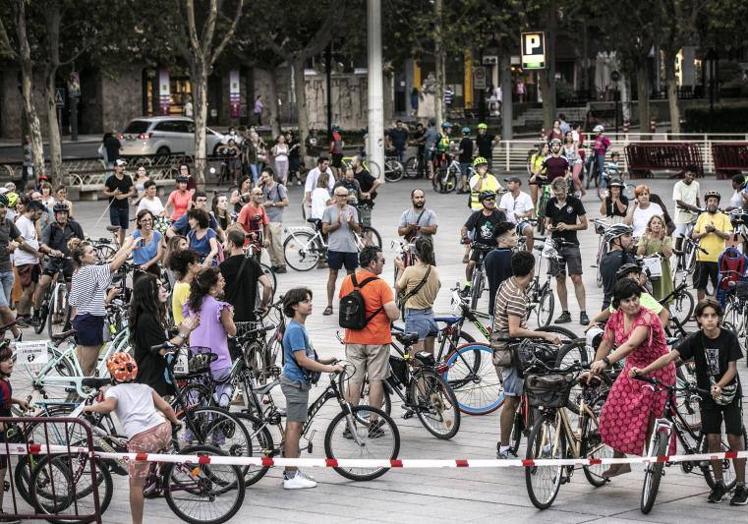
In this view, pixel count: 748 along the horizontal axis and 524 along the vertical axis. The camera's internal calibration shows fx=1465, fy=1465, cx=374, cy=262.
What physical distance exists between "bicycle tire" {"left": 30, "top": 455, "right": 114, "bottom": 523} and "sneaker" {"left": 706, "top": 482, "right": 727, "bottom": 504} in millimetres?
4430

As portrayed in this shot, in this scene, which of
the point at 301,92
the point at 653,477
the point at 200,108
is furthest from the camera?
the point at 301,92

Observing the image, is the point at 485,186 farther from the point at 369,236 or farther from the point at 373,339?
the point at 373,339

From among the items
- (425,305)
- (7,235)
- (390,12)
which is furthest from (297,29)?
(425,305)

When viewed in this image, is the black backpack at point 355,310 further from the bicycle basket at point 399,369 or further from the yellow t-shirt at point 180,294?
the yellow t-shirt at point 180,294

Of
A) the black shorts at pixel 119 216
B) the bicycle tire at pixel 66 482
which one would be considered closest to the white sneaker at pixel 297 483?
the bicycle tire at pixel 66 482

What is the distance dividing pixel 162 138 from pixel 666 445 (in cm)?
3973

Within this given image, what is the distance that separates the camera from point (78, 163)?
42375 mm

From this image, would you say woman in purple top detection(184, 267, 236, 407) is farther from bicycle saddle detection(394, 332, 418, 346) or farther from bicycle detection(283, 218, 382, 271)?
bicycle detection(283, 218, 382, 271)

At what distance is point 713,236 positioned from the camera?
18281 millimetres

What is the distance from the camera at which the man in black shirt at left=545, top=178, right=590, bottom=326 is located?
60.4 feet

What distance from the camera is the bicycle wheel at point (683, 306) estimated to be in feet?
60.4

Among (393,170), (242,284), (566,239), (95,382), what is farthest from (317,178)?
(393,170)

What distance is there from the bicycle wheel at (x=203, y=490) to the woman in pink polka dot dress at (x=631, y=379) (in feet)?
9.10

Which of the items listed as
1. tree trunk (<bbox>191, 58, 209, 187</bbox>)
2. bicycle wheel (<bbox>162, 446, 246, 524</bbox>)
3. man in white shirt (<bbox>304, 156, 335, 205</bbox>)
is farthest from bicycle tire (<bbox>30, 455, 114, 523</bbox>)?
tree trunk (<bbox>191, 58, 209, 187</bbox>)
